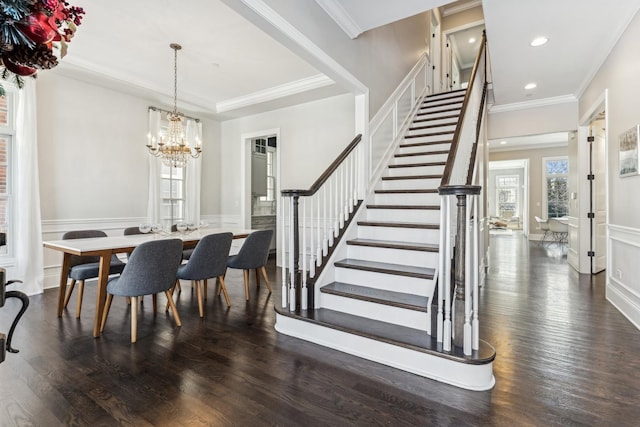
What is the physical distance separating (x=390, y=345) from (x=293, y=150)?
408 cm

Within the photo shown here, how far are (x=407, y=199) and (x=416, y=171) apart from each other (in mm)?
551

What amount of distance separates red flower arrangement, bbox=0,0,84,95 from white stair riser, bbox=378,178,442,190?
3.60 m

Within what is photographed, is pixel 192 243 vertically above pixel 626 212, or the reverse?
pixel 626 212

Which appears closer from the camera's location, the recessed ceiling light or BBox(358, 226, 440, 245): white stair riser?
BBox(358, 226, 440, 245): white stair riser

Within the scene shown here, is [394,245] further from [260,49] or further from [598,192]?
[598,192]

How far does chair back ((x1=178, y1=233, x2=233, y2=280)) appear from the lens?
3.18 m

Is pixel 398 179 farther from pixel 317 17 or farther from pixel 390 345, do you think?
pixel 390 345

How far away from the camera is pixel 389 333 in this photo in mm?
2387

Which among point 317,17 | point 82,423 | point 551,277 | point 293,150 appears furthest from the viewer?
point 293,150

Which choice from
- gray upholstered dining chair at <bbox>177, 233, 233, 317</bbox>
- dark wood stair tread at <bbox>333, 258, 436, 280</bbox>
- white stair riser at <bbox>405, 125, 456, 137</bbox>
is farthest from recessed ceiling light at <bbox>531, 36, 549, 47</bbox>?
gray upholstered dining chair at <bbox>177, 233, 233, 317</bbox>

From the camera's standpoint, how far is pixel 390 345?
2256mm

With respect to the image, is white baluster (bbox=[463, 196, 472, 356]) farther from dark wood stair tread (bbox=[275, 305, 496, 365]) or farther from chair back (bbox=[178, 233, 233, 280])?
chair back (bbox=[178, 233, 233, 280])

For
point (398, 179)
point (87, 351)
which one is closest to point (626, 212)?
point (398, 179)

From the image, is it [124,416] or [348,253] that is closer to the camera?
[124,416]
